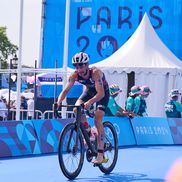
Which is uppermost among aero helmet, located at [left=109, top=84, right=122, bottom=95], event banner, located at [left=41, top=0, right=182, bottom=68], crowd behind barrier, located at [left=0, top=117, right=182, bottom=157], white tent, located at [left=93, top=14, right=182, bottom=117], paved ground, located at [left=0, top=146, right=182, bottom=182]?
event banner, located at [left=41, top=0, right=182, bottom=68]

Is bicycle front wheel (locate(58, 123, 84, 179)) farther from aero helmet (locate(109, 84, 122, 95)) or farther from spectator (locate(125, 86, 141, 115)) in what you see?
spectator (locate(125, 86, 141, 115))

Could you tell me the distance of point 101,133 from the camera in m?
7.90

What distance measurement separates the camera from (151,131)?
14.8 m

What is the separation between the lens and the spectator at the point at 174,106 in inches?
607

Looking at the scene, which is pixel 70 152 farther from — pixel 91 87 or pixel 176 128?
pixel 176 128

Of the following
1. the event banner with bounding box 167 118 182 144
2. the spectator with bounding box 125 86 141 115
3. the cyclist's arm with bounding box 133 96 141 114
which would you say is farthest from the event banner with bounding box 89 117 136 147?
the event banner with bounding box 167 118 182 144

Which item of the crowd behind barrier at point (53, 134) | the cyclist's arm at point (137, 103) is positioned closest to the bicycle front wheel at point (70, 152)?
the crowd behind barrier at point (53, 134)

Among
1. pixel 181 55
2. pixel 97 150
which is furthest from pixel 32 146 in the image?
pixel 181 55

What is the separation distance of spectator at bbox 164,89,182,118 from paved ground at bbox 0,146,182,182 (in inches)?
141

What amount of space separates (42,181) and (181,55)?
23835mm

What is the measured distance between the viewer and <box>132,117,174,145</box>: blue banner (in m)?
14.5

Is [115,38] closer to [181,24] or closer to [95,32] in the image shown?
[95,32]

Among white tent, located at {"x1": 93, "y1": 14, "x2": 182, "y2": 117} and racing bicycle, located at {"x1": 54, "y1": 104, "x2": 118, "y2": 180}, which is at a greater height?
white tent, located at {"x1": 93, "y1": 14, "x2": 182, "y2": 117}

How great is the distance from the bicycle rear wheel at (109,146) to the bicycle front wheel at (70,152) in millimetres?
703
